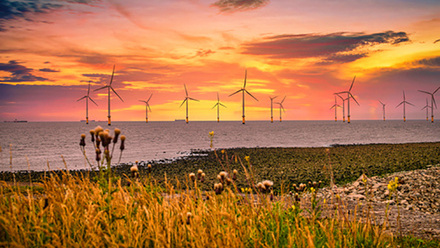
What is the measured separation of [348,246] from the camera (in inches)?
224

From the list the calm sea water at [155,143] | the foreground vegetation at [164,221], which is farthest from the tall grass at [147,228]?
the calm sea water at [155,143]

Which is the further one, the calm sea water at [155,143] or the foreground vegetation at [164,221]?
the calm sea water at [155,143]

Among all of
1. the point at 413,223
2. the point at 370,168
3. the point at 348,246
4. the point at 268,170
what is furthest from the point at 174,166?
the point at 348,246

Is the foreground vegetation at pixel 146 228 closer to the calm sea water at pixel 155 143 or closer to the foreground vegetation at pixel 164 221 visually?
the foreground vegetation at pixel 164 221

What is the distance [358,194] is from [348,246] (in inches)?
368

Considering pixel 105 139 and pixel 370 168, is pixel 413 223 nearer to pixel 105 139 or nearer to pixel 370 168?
pixel 105 139

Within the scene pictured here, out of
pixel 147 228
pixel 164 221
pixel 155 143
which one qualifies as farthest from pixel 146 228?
pixel 155 143

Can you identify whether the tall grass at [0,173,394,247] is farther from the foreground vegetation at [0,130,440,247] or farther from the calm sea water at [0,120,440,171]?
the calm sea water at [0,120,440,171]

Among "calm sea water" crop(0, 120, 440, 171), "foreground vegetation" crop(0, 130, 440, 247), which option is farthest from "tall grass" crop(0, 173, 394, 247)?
"calm sea water" crop(0, 120, 440, 171)

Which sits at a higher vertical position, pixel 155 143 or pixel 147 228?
pixel 147 228

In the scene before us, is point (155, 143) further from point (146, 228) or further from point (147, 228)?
point (147, 228)

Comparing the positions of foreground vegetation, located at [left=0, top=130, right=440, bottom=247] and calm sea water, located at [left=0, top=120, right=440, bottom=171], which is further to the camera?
calm sea water, located at [left=0, top=120, right=440, bottom=171]

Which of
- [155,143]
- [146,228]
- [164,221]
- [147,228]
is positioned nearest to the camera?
[164,221]

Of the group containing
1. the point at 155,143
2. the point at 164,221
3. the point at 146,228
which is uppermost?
the point at 164,221
